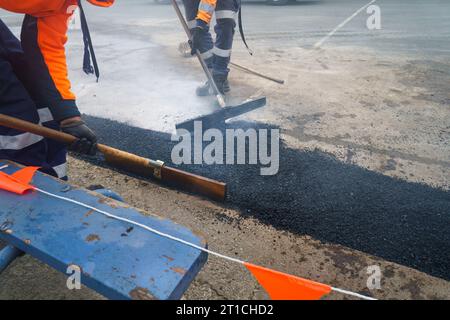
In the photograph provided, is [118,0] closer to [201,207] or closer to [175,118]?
[175,118]

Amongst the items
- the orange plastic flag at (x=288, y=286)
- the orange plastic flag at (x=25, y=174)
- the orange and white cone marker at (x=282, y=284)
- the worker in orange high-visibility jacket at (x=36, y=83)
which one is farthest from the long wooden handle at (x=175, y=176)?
the orange plastic flag at (x=288, y=286)

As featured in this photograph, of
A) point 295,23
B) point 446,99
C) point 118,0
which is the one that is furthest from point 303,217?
point 118,0

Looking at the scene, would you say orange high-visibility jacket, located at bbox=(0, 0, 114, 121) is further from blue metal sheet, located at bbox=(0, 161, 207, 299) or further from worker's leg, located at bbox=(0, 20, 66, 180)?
blue metal sheet, located at bbox=(0, 161, 207, 299)

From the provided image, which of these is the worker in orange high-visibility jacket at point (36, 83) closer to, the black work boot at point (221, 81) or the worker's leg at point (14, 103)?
the worker's leg at point (14, 103)

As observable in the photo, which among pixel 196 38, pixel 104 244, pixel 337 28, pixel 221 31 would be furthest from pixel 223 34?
pixel 337 28

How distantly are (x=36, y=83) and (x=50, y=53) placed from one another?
0.63ft

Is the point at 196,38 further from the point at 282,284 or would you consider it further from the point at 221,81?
the point at 282,284

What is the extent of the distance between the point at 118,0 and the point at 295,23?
10.4 m

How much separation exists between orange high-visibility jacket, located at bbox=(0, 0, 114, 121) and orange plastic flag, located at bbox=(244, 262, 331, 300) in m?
1.41

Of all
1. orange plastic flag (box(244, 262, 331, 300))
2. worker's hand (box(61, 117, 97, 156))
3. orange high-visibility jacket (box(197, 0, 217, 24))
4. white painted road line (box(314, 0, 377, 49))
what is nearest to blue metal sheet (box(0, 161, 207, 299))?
orange plastic flag (box(244, 262, 331, 300))

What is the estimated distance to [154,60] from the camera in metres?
5.83

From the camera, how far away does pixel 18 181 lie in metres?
1.48

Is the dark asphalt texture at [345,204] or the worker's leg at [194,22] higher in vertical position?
the worker's leg at [194,22]

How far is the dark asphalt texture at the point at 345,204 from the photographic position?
200cm
